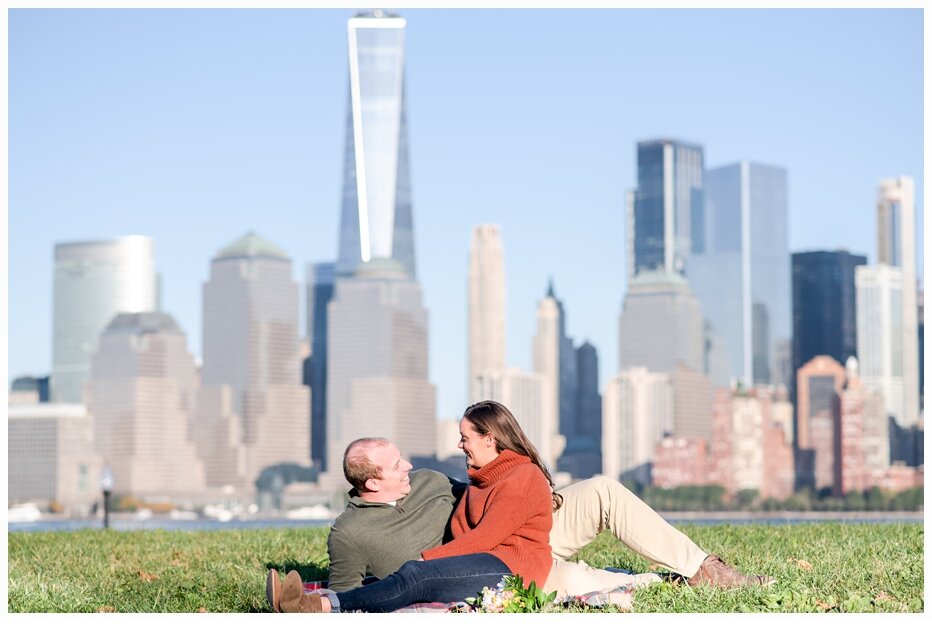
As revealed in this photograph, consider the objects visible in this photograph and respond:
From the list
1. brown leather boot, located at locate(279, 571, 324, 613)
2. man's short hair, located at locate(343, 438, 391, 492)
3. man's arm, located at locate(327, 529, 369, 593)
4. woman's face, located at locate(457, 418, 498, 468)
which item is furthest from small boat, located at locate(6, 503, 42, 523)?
brown leather boot, located at locate(279, 571, 324, 613)

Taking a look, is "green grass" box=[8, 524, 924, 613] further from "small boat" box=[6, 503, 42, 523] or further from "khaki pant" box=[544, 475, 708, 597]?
"small boat" box=[6, 503, 42, 523]

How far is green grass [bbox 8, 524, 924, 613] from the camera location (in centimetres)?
840

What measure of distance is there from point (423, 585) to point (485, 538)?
426mm

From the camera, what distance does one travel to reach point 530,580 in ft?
27.1

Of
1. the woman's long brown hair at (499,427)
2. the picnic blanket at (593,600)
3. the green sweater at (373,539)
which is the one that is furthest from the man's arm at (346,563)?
the woman's long brown hair at (499,427)

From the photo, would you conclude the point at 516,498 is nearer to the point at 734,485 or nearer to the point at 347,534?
the point at 347,534

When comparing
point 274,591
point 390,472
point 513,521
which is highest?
point 390,472

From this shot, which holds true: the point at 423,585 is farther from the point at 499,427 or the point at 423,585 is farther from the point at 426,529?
the point at 499,427

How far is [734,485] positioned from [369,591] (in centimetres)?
19294

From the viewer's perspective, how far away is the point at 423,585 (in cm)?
802

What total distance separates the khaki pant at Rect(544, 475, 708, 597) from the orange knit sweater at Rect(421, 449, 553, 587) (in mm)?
287

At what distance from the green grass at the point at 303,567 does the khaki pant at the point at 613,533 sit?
8.3 inches

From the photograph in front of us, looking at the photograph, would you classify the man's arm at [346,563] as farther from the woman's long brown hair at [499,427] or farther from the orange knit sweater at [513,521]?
the woman's long brown hair at [499,427]

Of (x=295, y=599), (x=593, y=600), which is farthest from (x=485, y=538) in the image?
(x=295, y=599)
